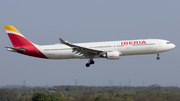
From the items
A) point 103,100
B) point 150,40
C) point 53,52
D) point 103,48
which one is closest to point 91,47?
point 103,48

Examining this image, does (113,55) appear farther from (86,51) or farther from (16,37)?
(16,37)

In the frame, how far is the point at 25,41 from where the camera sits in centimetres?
5194

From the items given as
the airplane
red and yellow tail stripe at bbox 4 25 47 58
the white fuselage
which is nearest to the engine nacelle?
the airplane

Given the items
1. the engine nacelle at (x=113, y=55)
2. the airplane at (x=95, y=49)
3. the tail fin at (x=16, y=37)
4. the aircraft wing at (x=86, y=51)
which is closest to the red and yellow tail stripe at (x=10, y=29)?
the tail fin at (x=16, y=37)

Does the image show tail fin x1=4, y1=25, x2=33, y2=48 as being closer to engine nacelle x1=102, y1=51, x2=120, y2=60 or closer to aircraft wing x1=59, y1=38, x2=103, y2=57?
aircraft wing x1=59, y1=38, x2=103, y2=57

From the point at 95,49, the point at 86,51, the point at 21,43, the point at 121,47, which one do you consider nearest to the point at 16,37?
the point at 21,43

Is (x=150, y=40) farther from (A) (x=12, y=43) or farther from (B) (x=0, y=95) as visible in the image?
(B) (x=0, y=95)

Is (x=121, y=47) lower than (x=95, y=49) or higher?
higher

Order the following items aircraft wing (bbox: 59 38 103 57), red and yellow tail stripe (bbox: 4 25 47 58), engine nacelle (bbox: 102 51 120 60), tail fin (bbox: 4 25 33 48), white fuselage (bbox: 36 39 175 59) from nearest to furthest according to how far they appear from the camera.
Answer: aircraft wing (bbox: 59 38 103 57) < engine nacelle (bbox: 102 51 120 60) < white fuselage (bbox: 36 39 175 59) < red and yellow tail stripe (bbox: 4 25 47 58) < tail fin (bbox: 4 25 33 48)

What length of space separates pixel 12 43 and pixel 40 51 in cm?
626

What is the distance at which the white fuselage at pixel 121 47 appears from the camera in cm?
4822

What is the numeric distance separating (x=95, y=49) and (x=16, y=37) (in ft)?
53.0

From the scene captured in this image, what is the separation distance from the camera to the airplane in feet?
158

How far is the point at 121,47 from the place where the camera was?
48281 millimetres
